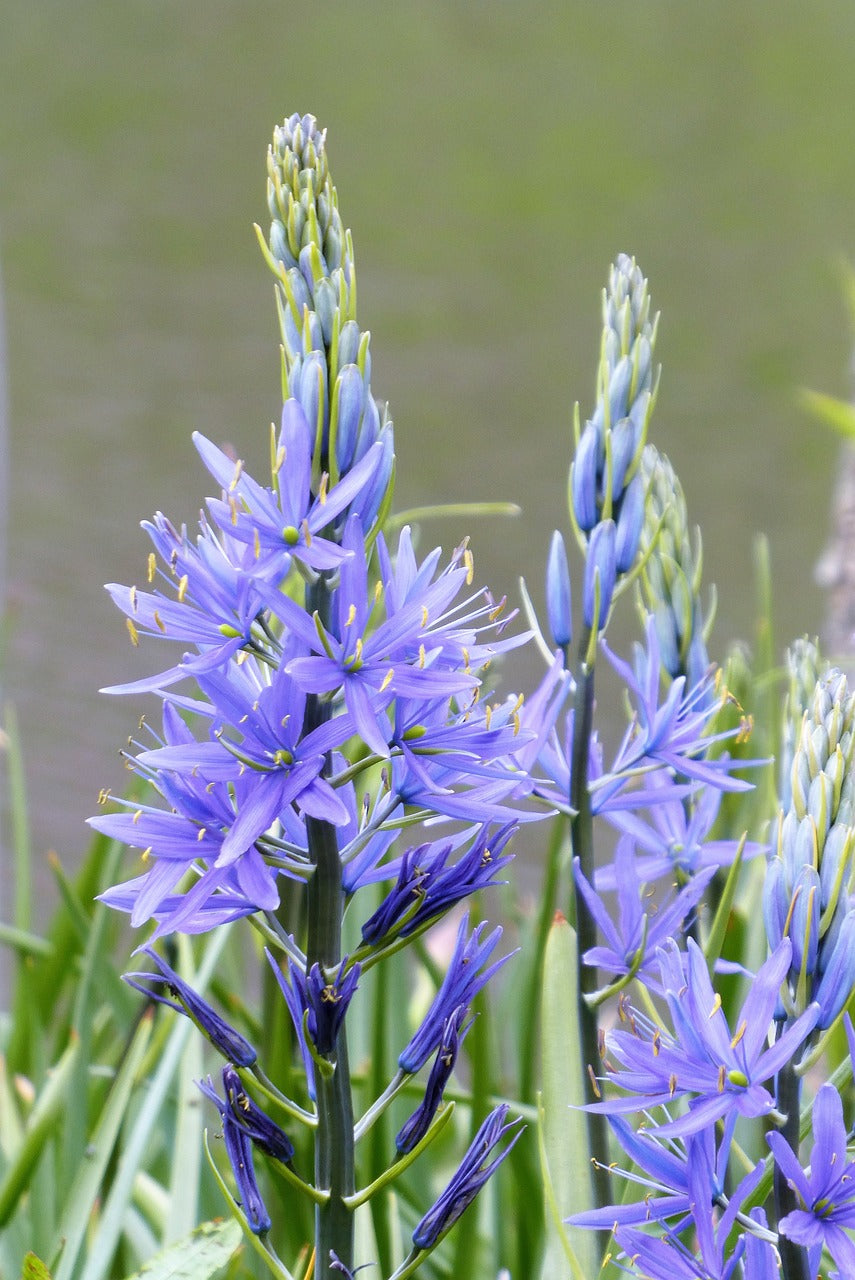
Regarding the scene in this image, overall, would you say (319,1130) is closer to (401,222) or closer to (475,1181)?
(475,1181)

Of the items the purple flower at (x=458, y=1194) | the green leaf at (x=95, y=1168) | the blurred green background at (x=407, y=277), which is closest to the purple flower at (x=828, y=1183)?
the purple flower at (x=458, y=1194)

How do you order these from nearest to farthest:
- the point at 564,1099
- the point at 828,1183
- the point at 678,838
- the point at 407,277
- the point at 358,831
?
the point at 828,1183
the point at 358,831
the point at 564,1099
the point at 678,838
the point at 407,277

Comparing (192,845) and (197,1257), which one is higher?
(192,845)

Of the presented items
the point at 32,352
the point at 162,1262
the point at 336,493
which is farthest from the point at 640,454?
the point at 32,352

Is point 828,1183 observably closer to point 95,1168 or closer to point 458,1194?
point 458,1194

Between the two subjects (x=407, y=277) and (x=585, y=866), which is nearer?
(x=585, y=866)

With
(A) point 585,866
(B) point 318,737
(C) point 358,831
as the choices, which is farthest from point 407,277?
(B) point 318,737

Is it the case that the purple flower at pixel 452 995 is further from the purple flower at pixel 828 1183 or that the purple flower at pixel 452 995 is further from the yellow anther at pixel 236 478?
the yellow anther at pixel 236 478
